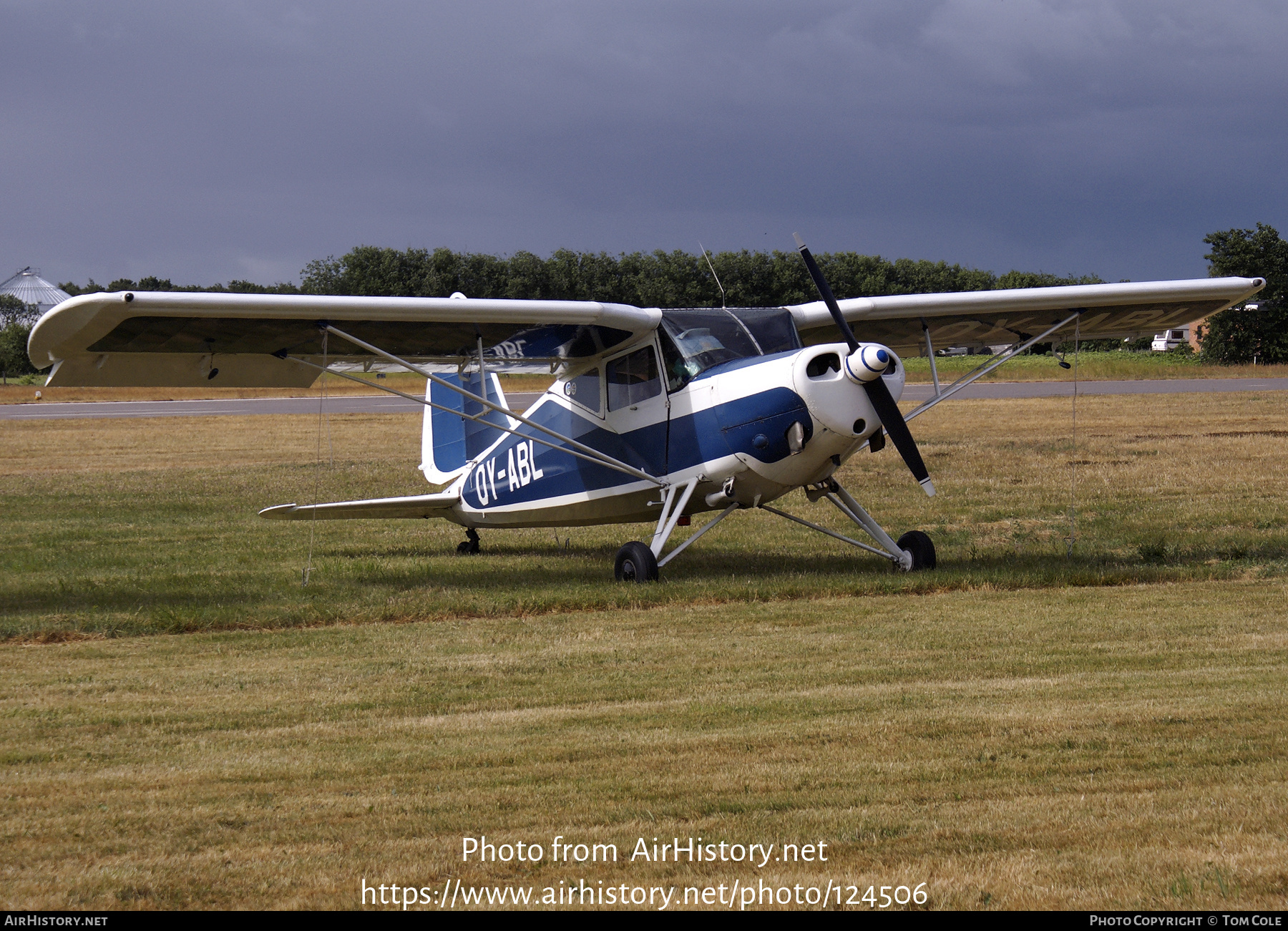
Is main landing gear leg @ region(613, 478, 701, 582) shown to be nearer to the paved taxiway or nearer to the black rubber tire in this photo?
the black rubber tire

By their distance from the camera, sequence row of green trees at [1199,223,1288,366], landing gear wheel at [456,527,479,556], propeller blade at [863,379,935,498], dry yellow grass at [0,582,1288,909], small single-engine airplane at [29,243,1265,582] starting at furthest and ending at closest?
1. row of green trees at [1199,223,1288,366]
2. landing gear wheel at [456,527,479,556]
3. small single-engine airplane at [29,243,1265,582]
4. propeller blade at [863,379,935,498]
5. dry yellow grass at [0,582,1288,909]

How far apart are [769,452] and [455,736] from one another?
219 inches

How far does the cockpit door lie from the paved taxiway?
27112 millimetres

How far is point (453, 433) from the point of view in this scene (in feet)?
54.1

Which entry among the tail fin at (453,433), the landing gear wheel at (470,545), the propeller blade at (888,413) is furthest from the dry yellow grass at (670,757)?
the tail fin at (453,433)

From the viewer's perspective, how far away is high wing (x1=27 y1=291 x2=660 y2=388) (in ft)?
34.3

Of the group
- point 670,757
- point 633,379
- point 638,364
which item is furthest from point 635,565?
point 670,757

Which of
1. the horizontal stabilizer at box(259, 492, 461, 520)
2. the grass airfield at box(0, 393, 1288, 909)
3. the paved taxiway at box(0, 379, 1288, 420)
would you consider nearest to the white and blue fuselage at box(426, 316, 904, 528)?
the horizontal stabilizer at box(259, 492, 461, 520)

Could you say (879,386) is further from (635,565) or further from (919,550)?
(635,565)

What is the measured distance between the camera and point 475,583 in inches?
484

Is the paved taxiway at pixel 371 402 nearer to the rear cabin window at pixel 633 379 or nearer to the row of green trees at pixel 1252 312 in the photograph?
the row of green trees at pixel 1252 312

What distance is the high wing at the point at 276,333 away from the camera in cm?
1045

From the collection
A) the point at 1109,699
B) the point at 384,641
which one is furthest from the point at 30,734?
the point at 1109,699

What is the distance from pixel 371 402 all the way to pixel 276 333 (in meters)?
39.7
